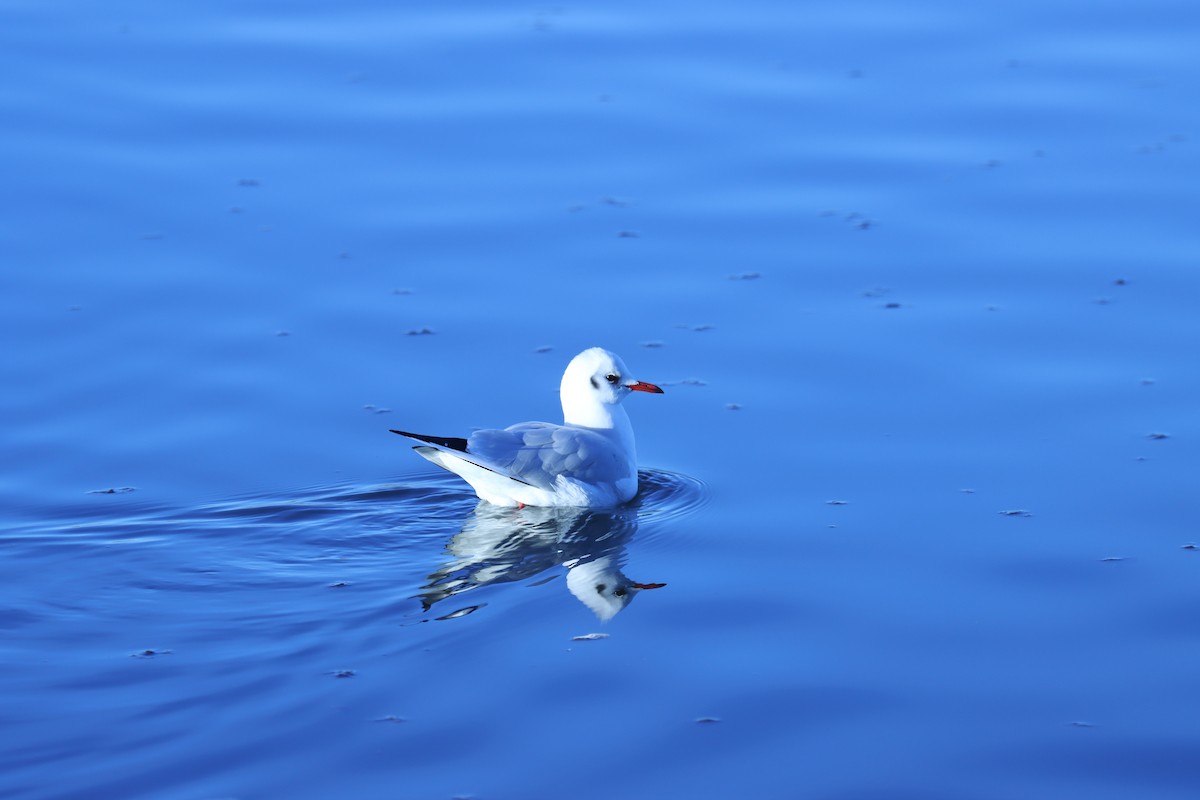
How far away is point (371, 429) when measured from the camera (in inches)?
407

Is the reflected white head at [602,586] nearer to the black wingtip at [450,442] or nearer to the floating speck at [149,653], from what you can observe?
the black wingtip at [450,442]

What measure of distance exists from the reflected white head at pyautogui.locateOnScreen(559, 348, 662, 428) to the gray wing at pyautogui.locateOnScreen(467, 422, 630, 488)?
295 millimetres

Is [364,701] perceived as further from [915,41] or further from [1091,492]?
[915,41]

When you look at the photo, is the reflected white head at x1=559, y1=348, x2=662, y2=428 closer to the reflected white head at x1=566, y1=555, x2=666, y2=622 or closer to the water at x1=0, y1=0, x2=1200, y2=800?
the water at x1=0, y1=0, x2=1200, y2=800

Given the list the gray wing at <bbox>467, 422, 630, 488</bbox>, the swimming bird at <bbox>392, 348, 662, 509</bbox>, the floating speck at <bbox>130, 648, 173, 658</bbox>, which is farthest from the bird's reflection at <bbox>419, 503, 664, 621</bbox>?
the floating speck at <bbox>130, 648, 173, 658</bbox>

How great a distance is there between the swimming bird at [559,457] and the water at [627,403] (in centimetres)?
19

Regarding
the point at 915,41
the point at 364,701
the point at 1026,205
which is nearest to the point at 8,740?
the point at 364,701

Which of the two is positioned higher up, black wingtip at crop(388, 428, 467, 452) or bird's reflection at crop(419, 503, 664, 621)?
black wingtip at crop(388, 428, 467, 452)

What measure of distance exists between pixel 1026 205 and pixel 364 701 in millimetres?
7977

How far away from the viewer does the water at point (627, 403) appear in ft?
23.1

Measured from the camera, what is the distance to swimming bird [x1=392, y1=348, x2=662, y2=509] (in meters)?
9.43

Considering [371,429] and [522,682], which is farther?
[371,429]

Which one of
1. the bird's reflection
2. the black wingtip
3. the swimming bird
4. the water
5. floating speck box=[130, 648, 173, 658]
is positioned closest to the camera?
the water

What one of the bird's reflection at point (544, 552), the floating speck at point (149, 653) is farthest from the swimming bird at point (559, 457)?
the floating speck at point (149, 653)
